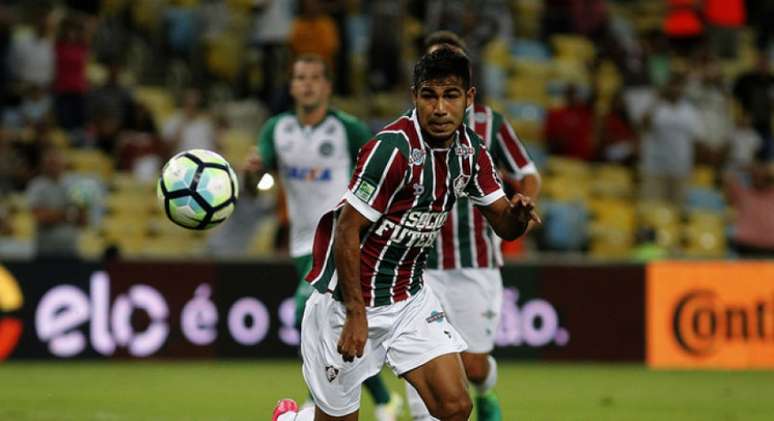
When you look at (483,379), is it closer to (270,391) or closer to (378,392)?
(378,392)

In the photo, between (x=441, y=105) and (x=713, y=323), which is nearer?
(x=441, y=105)

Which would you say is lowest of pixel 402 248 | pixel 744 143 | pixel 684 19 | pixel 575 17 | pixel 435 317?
pixel 435 317

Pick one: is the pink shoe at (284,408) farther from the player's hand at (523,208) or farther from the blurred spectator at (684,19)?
the blurred spectator at (684,19)

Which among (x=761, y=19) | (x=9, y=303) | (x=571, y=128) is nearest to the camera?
(x=9, y=303)

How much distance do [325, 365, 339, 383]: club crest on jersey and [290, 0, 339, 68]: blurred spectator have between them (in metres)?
10.4

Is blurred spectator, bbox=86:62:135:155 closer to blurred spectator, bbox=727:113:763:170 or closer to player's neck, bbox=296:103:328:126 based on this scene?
blurred spectator, bbox=727:113:763:170

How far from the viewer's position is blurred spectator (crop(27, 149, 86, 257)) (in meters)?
14.9

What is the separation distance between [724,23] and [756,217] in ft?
9.58

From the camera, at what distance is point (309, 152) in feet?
31.3

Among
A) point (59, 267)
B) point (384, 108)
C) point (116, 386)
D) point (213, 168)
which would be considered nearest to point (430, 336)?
point (213, 168)

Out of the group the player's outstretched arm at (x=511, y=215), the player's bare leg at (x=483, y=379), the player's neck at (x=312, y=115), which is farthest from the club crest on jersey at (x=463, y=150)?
the player's neck at (x=312, y=115)

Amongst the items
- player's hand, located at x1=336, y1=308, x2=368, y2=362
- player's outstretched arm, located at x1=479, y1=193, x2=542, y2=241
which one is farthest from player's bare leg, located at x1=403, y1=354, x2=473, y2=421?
player's outstretched arm, located at x1=479, y1=193, x2=542, y2=241

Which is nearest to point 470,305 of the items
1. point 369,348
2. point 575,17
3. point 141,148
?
point 369,348

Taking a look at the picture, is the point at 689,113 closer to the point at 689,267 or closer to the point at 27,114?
the point at 689,267
